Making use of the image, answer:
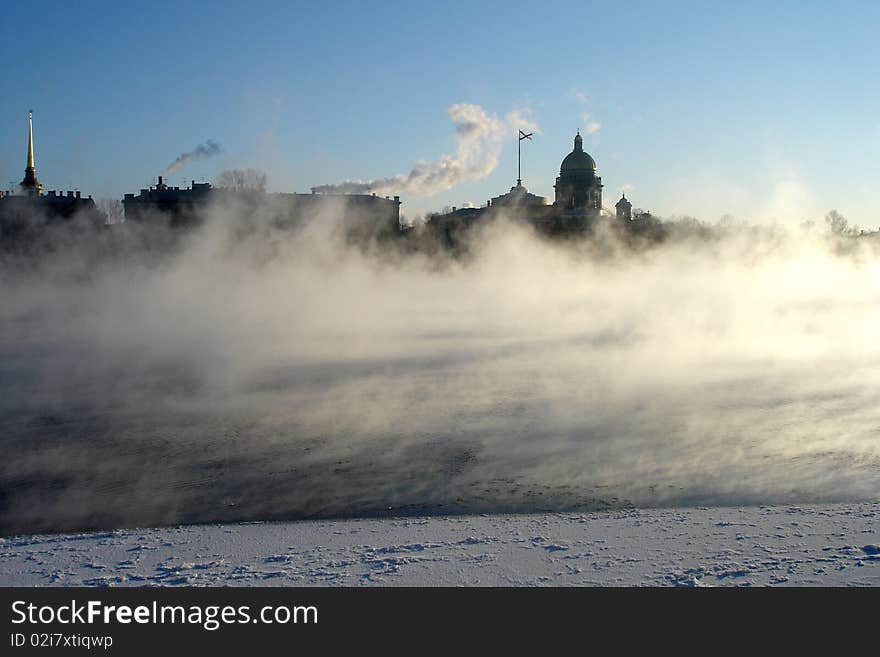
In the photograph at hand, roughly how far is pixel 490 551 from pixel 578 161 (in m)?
67.3

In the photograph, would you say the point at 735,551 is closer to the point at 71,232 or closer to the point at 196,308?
the point at 196,308

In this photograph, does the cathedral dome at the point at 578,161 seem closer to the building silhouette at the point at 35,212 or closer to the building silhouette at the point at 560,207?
the building silhouette at the point at 560,207

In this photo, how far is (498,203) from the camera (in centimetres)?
6962

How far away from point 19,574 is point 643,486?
5.19 meters

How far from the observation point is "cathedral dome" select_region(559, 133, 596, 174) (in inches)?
2790

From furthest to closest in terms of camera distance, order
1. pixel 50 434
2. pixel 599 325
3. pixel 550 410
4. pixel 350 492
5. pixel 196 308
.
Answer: pixel 196 308, pixel 599 325, pixel 550 410, pixel 50 434, pixel 350 492

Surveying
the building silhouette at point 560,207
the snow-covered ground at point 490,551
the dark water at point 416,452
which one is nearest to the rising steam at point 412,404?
the dark water at point 416,452

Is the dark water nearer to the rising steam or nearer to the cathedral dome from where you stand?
the rising steam

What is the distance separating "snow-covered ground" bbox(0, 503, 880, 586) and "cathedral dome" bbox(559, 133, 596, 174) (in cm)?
6555

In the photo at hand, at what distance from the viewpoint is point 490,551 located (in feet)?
20.4

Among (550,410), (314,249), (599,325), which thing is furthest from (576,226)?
(550,410)

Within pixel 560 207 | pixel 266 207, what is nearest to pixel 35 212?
pixel 266 207

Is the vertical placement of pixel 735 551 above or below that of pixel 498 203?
below

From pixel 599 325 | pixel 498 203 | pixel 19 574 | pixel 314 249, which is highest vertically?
pixel 498 203
